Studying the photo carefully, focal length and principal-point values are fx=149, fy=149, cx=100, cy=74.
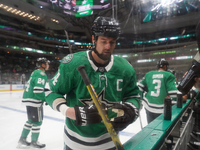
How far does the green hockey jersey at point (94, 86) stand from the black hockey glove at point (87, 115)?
0.35 feet

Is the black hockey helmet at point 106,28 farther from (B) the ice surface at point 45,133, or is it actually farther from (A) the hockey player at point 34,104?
(B) the ice surface at point 45,133

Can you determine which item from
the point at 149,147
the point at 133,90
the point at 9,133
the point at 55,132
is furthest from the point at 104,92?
the point at 9,133

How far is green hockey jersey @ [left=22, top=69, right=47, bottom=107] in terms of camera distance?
176 centimetres

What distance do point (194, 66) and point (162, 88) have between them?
971mm

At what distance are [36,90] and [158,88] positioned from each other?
57.1 inches

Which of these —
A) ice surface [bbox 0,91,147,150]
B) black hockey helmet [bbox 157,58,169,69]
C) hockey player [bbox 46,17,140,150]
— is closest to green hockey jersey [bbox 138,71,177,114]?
black hockey helmet [bbox 157,58,169,69]

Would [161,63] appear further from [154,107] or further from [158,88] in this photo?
[154,107]

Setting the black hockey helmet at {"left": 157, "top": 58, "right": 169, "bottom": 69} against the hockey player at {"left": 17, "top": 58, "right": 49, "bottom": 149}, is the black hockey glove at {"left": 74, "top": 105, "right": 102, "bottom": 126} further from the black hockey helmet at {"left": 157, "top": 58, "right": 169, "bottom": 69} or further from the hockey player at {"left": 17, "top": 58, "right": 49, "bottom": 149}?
the black hockey helmet at {"left": 157, "top": 58, "right": 169, "bottom": 69}

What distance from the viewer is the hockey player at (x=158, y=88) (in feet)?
5.71

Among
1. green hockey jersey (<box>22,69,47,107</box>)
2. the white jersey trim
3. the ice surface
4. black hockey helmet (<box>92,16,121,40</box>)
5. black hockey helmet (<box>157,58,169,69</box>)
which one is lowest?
the ice surface

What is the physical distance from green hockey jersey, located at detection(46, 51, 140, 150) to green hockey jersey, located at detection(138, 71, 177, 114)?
3.80ft

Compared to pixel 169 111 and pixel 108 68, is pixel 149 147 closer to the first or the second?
pixel 108 68

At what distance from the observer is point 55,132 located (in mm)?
2244

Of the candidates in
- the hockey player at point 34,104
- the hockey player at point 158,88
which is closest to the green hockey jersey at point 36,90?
the hockey player at point 34,104
